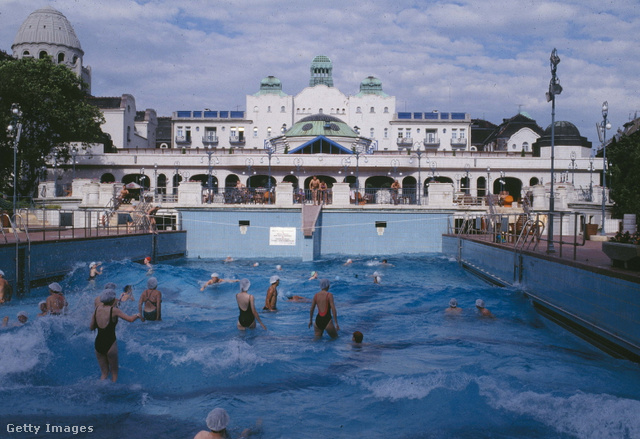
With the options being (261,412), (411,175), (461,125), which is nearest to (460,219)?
(411,175)

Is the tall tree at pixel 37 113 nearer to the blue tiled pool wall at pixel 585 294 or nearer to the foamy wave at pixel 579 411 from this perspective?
the blue tiled pool wall at pixel 585 294

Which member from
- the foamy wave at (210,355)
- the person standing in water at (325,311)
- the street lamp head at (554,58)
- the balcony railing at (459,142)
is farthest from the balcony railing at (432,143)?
the foamy wave at (210,355)

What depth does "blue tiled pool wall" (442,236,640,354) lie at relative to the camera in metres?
9.45

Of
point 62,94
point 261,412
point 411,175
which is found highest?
point 62,94

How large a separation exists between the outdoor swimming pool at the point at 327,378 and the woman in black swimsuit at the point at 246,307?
0.25 m

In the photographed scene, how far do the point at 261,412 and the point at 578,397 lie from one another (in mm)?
4643

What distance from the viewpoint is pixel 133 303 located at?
15719mm

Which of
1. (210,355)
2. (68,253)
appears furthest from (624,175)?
(210,355)

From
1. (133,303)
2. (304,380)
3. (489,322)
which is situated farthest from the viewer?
(133,303)

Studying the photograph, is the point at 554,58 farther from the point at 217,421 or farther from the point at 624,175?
the point at 624,175

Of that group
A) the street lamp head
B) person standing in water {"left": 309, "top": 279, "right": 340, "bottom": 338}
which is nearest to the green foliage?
the street lamp head

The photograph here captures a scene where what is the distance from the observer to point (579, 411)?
7750 millimetres

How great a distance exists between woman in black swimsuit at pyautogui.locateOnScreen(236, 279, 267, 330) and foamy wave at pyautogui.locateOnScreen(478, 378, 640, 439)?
515cm

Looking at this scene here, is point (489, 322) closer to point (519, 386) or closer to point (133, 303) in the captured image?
point (519, 386)
